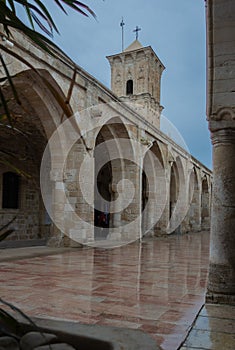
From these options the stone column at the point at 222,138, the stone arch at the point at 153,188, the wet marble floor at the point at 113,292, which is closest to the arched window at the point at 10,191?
the stone arch at the point at 153,188

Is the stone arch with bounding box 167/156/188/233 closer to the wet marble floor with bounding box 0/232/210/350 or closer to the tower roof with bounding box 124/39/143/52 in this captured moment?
the wet marble floor with bounding box 0/232/210/350

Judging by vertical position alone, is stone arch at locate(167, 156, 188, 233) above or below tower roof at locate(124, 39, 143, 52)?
below

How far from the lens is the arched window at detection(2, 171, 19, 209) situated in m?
13.7

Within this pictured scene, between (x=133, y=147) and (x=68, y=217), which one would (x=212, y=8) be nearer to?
(x=68, y=217)

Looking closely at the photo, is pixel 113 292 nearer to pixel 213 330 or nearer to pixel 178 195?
pixel 213 330

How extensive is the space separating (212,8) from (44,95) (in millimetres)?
6216

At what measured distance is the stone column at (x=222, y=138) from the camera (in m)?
3.83

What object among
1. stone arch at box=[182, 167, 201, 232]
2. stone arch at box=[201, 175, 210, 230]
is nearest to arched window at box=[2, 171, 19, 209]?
stone arch at box=[182, 167, 201, 232]

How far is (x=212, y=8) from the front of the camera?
3854 millimetres

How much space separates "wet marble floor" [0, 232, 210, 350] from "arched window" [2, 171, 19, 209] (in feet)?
22.7

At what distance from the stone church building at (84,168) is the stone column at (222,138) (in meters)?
1.53

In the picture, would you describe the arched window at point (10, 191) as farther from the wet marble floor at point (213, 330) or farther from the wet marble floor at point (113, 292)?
the wet marble floor at point (213, 330)

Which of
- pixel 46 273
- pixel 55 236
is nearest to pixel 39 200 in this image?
pixel 55 236

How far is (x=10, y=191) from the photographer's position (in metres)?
14.1
